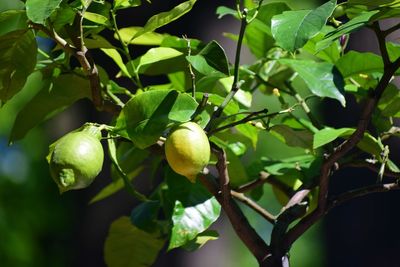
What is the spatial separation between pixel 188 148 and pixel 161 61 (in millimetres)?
Answer: 200

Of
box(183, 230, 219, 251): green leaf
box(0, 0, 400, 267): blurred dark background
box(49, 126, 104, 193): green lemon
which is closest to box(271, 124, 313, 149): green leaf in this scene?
box(183, 230, 219, 251): green leaf

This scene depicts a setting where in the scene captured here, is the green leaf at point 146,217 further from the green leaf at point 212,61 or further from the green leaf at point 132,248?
the green leaf at point 212,61

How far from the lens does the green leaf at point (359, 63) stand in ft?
2.38

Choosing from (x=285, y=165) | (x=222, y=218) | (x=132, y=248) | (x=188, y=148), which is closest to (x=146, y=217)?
(x=132, y=248)

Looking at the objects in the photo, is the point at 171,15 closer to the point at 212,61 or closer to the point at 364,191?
the point at 212,61

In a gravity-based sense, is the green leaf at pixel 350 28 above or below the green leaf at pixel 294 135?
above

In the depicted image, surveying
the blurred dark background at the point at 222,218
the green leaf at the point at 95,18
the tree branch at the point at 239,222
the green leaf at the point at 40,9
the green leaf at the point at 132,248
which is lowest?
the blurred dark background at the point at 222,218

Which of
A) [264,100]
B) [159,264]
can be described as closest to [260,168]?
[159,264]

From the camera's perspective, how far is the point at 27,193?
9.87 feet

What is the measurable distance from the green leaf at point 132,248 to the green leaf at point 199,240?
6 centimetres

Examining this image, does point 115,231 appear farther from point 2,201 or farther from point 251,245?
point 2,201

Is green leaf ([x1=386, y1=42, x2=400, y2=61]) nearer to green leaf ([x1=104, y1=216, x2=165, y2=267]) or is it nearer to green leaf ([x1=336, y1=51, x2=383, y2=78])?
green leaf ([x1=336, y1=51, x2=383, y2=78])

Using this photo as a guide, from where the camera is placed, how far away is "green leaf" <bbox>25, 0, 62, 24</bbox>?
0.54 m

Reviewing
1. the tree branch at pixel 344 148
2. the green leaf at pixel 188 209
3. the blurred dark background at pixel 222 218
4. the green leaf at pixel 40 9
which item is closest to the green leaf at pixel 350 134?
the tree branch at pixel 344 148
